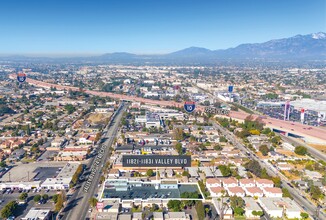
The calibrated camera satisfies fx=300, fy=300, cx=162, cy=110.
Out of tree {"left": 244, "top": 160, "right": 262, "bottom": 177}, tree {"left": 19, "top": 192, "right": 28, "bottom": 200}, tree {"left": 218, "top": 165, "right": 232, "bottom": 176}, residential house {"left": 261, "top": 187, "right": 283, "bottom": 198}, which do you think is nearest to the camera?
tree {"left": 19, "top": 192, "right": 28, "bottom": 200}

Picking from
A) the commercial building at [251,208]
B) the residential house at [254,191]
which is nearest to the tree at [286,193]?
the residential house at [254,191]

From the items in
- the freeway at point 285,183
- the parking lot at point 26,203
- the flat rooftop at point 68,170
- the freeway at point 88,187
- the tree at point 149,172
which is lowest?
the freeway at point 285,183

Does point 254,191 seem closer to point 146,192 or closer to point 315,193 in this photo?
point 315,193

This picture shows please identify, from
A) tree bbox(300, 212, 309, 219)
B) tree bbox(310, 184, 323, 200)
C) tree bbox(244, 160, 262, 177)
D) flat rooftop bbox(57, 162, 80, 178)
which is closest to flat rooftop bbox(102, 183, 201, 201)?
flat rooftop bbox(57, 162, 80, 178)

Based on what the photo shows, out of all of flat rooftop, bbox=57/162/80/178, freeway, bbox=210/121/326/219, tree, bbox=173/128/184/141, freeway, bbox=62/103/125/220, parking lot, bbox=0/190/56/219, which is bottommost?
freeway, bbox=210/121/326/219

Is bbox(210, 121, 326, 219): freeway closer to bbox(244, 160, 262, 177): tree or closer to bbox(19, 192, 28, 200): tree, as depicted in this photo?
bbox(244, 160, 262, 177): tree

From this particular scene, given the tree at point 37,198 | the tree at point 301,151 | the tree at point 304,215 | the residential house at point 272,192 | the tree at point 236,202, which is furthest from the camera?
the tree at point 301,151

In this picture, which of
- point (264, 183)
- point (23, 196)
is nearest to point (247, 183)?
point (264, 183)

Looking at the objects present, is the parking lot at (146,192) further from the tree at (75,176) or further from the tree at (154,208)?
the tree at (75,176)
